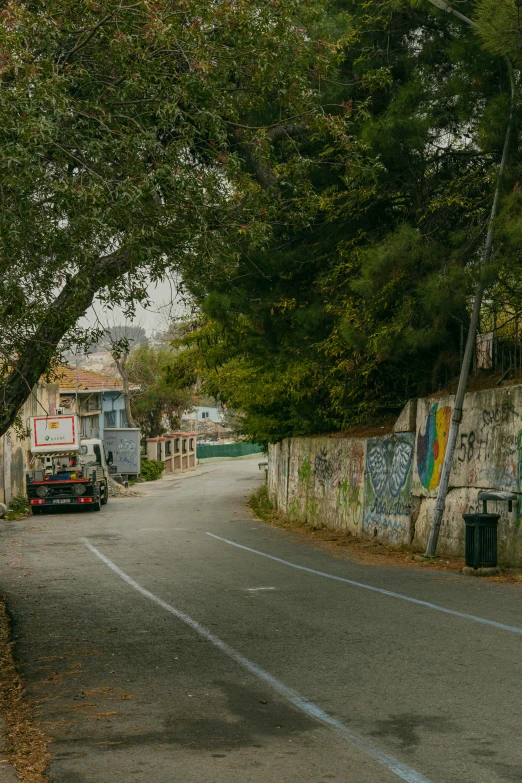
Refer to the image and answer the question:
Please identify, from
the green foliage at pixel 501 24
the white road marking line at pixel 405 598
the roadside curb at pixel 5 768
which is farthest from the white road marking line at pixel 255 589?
the green foliage at pixel 501 24

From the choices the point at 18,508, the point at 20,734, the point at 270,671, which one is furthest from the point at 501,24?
the point at 18,508

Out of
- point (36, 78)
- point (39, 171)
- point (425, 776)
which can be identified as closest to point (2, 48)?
point (36, 78)

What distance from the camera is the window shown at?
61312mm

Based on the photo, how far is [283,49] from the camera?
10.1 m

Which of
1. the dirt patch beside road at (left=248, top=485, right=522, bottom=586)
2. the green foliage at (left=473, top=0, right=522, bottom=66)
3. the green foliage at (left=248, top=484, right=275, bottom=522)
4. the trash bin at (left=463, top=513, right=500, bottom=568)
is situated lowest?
the green foliage at (left=248, top=484, right=275, bottom=522)

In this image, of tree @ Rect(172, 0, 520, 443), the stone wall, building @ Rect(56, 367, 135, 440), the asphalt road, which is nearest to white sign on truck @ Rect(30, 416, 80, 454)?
the stone wall

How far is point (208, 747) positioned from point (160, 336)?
52149 mm

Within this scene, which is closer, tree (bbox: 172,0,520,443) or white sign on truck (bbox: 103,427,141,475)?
tree (bbox: 172,0,520,443)

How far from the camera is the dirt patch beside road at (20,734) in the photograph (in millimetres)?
5676

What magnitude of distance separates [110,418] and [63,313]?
52.7m

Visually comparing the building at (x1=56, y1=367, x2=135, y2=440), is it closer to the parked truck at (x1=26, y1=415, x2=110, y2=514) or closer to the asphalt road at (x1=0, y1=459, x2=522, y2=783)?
the parked truck at (x1=26, y1=415, x2=110, y2=514)

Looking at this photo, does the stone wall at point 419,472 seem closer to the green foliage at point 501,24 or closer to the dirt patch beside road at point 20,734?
the green foliage at point 501,24

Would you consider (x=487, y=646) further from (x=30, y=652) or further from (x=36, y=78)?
(x=36, y=78)

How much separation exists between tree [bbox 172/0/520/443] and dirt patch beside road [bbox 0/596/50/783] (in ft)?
23.8
